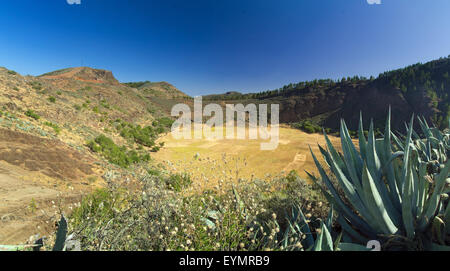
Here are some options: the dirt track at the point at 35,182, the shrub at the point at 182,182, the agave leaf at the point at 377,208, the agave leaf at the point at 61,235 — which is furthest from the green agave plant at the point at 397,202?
the dirt track at the point at 35,182

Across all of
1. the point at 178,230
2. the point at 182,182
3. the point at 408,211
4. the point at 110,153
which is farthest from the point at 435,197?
the point at 110,153

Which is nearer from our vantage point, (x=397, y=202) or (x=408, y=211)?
(x=408, y=211)

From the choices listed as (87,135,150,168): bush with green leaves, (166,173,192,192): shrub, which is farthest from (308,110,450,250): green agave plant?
(87,135,150,168): bush with green leaves

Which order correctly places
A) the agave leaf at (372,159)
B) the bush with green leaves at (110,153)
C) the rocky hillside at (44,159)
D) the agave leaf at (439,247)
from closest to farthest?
the agave leaf at (439,247), the agave leaf at (372,159), the rocky hillside at (44,159), the bush with green leaves at (110,153)

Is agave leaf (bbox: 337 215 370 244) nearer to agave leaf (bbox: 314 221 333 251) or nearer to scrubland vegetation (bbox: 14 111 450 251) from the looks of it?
scrubland vegetation (bbox: 14 111 450 251)

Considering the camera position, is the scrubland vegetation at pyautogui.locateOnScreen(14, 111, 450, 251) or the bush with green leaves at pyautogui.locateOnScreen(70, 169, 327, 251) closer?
the scrubland vegetation at pyautogui.locateOnScreen(14, 111, 450, 251)

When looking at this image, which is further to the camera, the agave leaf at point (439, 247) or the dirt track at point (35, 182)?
the dirt track at point (35, 182)

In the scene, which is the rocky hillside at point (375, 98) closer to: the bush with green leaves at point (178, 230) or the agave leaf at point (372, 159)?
the agave leaf at point (372, 159)

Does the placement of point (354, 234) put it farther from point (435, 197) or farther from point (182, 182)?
point (182, 182)

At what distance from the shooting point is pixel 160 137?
1702 cm

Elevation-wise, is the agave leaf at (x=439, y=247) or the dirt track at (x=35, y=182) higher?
the agave leaf at (x=439, y=247)

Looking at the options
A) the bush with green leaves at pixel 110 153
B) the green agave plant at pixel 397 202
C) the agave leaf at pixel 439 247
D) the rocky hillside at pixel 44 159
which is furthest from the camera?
the bush with green leaves at pixel 110 153
